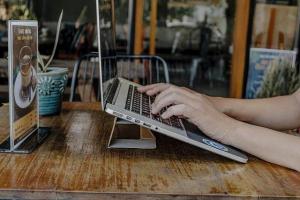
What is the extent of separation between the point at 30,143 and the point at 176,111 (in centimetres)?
35

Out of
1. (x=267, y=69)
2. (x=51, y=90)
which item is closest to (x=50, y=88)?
(x=51, y=90)

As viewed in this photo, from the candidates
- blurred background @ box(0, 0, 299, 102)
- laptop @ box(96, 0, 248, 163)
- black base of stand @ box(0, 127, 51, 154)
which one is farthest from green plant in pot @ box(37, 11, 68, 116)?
blurred background @ box(0, 0, 299, 102)

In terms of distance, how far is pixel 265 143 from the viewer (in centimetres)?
99

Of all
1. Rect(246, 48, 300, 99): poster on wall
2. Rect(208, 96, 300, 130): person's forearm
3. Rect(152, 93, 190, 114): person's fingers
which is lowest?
Rect(246, 48, 300, 99): poster on wall

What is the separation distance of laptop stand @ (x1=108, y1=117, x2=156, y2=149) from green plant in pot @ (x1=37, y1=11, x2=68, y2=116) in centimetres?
21

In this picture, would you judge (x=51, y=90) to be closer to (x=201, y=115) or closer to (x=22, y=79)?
(x=22, y=79)

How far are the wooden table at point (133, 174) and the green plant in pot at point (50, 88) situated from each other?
227 mm

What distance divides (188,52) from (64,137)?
14.0 ft

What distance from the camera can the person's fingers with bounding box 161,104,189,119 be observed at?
1.00 meters

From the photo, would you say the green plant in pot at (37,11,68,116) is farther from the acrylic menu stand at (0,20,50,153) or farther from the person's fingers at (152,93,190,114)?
the person's fingers at (152,93,190,114)

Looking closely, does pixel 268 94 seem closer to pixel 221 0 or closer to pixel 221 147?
pixel 221 0

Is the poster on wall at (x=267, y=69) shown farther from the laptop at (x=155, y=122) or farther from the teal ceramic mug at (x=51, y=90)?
the laptop at (x=155, y=122)

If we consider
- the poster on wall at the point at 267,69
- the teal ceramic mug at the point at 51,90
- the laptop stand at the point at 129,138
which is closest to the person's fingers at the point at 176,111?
the laptop stand at the point at 129,138

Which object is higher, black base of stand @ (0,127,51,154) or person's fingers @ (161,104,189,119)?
person's fingers @ (161,104,189,119)
